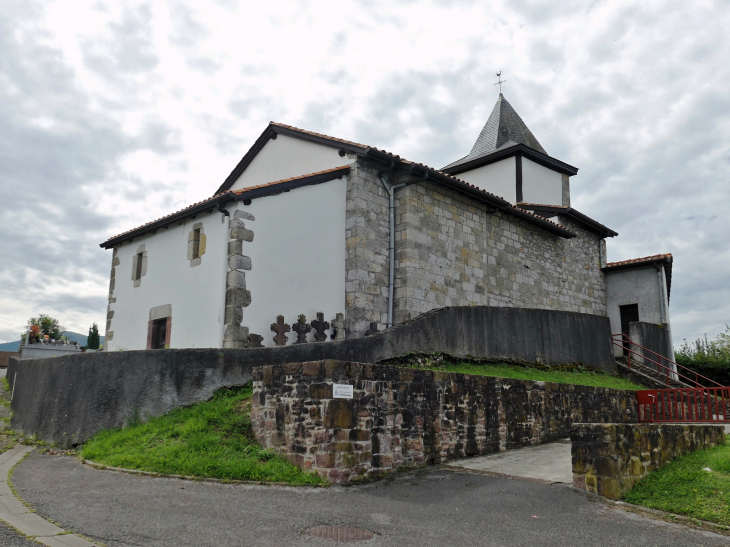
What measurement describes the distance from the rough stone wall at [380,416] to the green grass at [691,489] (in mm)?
2718

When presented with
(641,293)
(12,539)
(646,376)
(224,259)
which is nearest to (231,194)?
(224,259)

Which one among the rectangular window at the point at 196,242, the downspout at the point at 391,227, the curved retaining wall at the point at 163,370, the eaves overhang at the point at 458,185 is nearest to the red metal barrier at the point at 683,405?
the curved retaining wall at the point at 163,370

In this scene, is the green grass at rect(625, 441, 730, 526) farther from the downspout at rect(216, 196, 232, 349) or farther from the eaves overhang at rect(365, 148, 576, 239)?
the eaves overhang at rect(365, 148, 576, 239)

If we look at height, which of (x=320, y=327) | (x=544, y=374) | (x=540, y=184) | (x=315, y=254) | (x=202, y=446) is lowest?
(x=202, y=446)

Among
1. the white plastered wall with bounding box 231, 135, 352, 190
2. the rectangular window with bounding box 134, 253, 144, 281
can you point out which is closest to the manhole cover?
the white plastered wall with bounding box 231, 135, 352, 190

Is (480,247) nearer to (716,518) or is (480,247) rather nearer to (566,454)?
(566,454)

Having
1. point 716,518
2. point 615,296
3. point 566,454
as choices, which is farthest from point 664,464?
point 615,296

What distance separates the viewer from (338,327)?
1262 centimetres

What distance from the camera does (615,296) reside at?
864 inches

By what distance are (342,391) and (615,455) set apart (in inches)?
125

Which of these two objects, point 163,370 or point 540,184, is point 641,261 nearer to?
point 540,184

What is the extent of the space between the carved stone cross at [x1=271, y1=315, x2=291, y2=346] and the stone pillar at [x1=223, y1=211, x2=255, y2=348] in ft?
2.05

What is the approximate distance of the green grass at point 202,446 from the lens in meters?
7.05

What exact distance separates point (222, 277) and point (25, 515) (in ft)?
21.3
